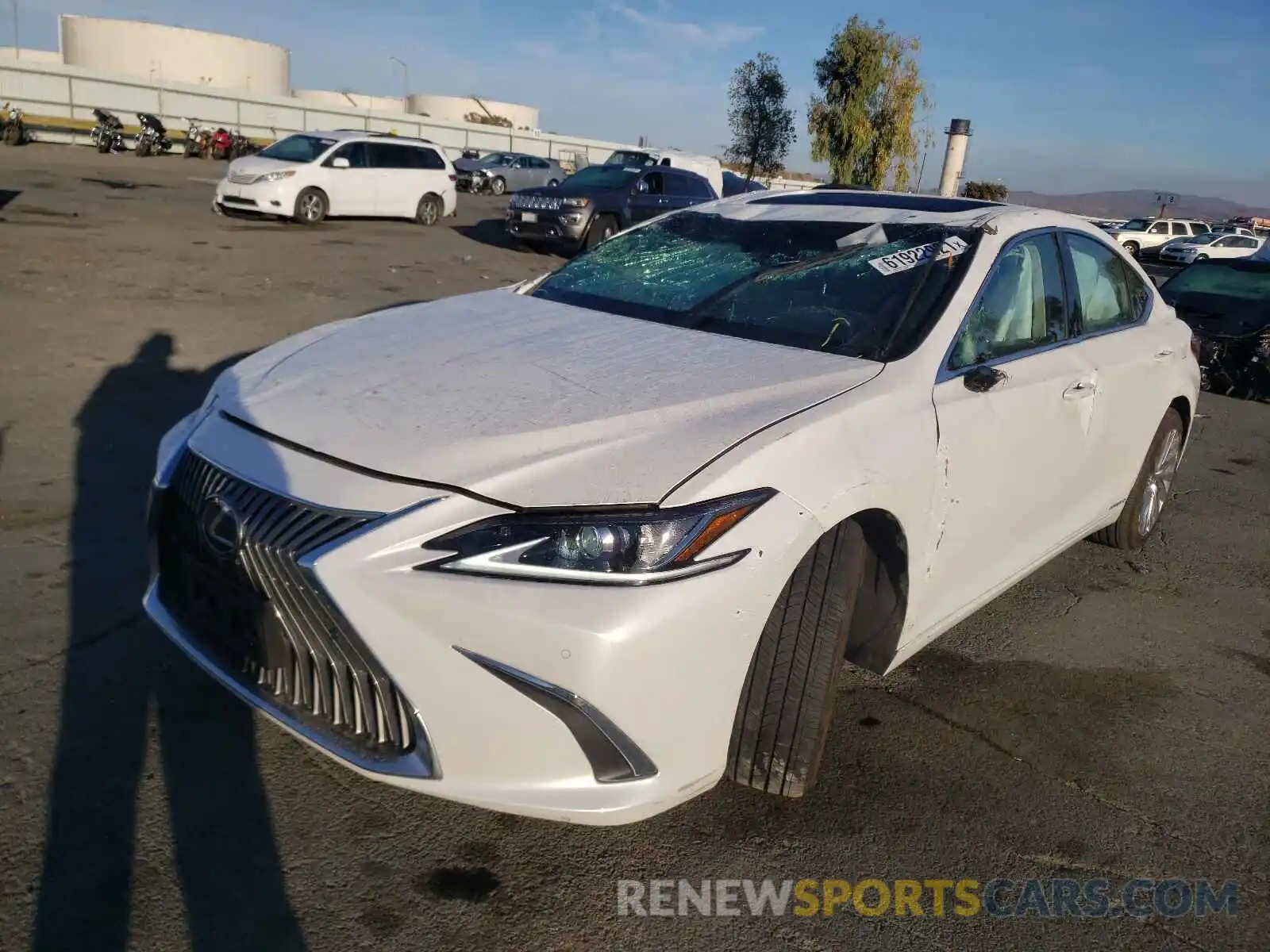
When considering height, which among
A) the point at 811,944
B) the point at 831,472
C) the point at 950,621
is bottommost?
the point at 811,944

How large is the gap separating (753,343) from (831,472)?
84cm

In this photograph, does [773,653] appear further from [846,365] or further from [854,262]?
[854,262]

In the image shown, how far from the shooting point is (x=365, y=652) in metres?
2.18

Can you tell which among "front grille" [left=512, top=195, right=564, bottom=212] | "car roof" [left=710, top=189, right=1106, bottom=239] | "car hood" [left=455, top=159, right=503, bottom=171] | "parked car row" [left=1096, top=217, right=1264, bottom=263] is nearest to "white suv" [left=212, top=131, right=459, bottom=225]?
"front grille" [left=512, top=195, right=564, bottom=212]

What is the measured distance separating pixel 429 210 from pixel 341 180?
7.54 feet

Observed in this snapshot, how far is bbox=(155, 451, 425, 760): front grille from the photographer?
2.22 meters

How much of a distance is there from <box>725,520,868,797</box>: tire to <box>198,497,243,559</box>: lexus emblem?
1.27 m

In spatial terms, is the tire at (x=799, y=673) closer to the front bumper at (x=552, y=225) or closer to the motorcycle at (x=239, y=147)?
the front bumper at (x=552, y=225)

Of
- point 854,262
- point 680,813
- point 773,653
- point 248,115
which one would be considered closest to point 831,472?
point 773,653

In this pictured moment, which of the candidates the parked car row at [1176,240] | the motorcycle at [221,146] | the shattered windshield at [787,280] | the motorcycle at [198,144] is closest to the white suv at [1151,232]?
the parked car row at [1176,240]

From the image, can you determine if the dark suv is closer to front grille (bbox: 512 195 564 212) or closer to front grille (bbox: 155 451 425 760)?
front grille (bbox: 512 195 564 212)

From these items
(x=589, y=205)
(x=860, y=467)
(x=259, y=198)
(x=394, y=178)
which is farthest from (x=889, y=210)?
(x=394, y=178)

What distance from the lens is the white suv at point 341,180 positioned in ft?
54.7

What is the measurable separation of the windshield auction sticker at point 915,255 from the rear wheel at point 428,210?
684 inches
